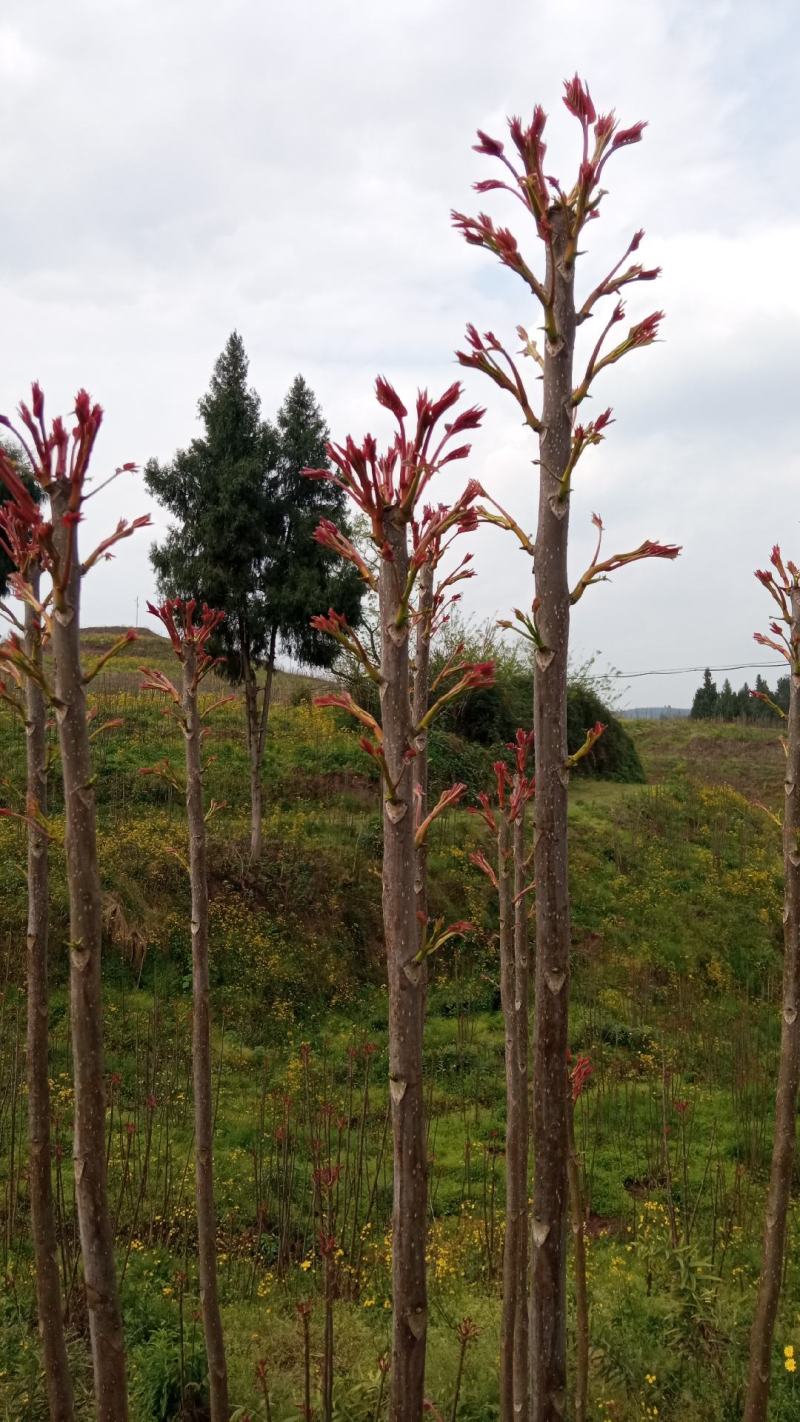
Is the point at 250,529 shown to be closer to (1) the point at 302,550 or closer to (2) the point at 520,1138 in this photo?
(1) the point at 302,550

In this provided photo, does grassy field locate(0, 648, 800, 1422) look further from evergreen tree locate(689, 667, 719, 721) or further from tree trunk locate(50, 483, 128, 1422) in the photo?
evergreen tree locate(689, 667, 719, 721)

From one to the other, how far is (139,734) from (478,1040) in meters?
8.70

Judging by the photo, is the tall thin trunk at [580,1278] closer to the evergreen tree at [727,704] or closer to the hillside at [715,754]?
the hillside at [715,754]

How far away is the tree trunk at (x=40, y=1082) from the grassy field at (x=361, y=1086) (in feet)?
3.52

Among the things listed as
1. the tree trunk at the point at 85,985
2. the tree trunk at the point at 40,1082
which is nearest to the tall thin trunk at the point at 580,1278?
the tree trunk at the point at 85,985

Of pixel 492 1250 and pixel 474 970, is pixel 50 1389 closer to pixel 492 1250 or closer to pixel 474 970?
pixel 492 1250

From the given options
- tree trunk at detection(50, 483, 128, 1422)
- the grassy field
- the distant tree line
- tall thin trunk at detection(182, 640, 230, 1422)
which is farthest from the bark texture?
the distant tree line

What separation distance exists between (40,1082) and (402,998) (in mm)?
1745

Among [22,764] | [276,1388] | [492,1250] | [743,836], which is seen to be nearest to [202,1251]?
[276,1388]

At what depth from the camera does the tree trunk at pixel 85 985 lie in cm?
211

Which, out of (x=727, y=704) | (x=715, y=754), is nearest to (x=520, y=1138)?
(x=715, y=754)

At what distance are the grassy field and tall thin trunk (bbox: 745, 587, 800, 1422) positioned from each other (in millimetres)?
1130

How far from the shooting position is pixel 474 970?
38.7ft

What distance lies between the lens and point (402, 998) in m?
2.01
